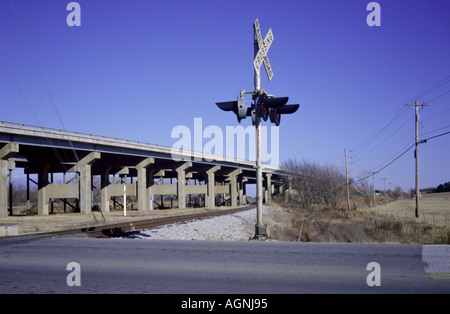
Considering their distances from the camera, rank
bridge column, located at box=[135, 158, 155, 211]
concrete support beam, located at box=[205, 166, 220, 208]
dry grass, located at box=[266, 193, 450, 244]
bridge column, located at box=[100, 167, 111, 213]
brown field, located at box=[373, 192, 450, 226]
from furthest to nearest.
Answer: concrete support beam, located at box=[205, 166, 220, 208], bridge column, located at box=[100, 167, 111, 213], bridge column, located at box=[135, 158, 155, 211], brown field, located at box=[373, 192, 450, 226], dry grass, located at box=[266, 193, 450, 244]

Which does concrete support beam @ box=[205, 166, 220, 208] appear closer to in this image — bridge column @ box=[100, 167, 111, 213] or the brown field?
bridge column @ box=[100, 167, 111, 213]

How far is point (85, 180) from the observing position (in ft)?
139

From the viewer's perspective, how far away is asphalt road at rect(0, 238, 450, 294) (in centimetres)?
625

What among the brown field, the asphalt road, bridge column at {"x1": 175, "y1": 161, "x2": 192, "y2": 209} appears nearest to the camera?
the asphalt road

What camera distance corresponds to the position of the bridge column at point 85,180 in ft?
137

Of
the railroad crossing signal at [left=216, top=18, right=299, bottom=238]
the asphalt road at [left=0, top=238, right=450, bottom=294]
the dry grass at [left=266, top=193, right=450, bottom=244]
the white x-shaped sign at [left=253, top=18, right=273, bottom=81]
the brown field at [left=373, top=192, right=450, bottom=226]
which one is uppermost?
the white x-shaped sign at [left=253, top=18, right=273, bottom=81]

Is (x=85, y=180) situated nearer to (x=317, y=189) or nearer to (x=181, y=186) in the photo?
(x=181, y=186)

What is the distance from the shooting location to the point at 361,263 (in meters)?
8.01

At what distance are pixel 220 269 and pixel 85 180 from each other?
38.3 meters

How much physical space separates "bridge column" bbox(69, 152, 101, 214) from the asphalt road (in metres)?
32.2

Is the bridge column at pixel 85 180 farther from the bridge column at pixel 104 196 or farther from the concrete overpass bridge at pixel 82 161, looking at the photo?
the bridge column at pixel 104 196

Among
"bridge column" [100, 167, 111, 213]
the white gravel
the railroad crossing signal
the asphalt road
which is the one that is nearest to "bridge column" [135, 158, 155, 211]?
"bridge column" [100, 167, 111, 213]
